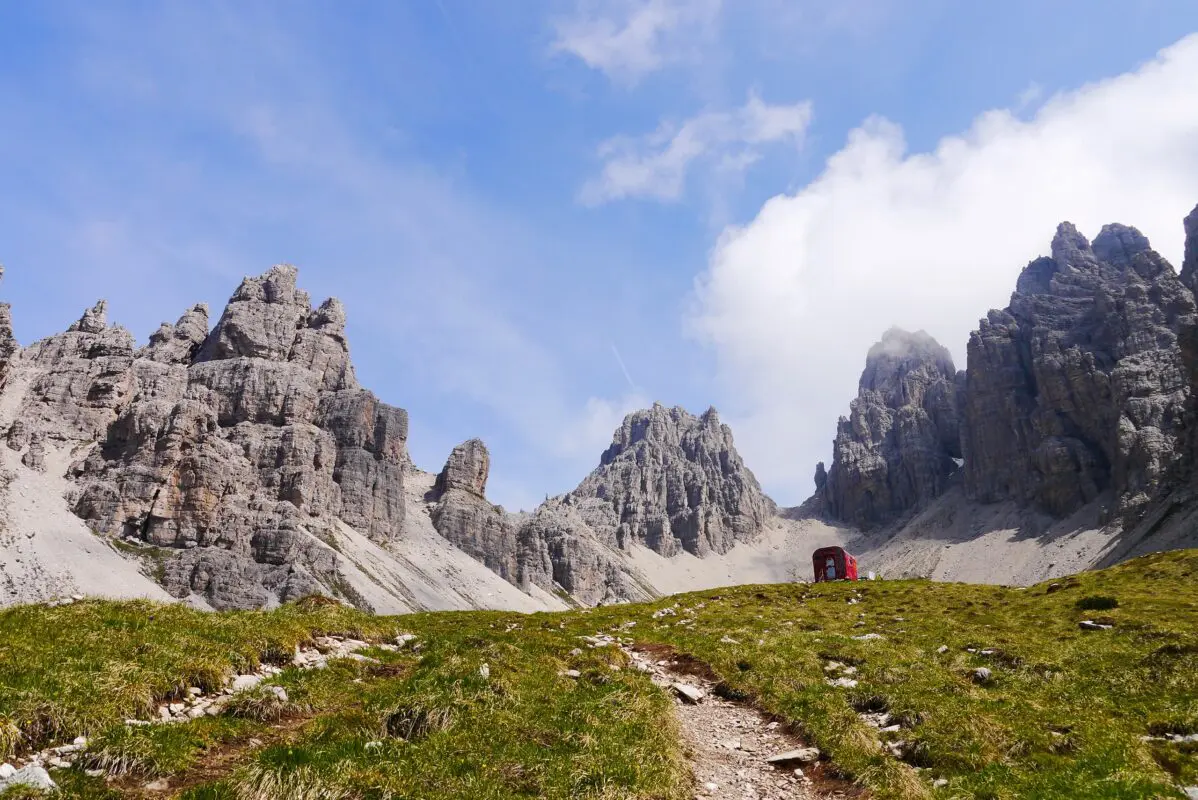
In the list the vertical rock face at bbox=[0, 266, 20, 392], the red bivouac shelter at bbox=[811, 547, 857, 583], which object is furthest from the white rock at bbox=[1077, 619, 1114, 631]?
the vertical rock face at bbox=[0, 266, 20, 392]

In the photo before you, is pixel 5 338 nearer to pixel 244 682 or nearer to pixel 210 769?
pixel 244 682

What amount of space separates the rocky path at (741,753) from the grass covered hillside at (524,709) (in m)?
0.48

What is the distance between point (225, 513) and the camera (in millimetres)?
187750

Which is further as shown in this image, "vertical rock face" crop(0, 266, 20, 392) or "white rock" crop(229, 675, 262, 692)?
"vertical rock face" crop(0, 266, 20, 392)

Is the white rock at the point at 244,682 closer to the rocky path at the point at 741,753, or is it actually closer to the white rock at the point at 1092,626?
the rocky path at the point at 741,753

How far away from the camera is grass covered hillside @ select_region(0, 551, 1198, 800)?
1294 cm

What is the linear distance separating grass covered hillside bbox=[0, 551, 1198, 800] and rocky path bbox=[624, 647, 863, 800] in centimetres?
48

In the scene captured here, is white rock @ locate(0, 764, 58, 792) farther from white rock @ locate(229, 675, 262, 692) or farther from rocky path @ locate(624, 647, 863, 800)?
rocky path @ locate(624, 647, 863, 800)

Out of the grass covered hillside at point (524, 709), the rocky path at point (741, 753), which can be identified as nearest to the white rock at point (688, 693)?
the rocky path at point (741, 753)

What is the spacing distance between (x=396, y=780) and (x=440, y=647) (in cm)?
1366

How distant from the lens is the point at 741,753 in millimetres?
18453

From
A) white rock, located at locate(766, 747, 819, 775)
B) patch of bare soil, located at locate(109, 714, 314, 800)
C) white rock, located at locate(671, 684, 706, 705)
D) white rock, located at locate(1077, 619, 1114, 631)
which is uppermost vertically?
patch of bare soil, located at locate(109, 714, 314, 800)

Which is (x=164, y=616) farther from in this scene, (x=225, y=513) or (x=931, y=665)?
(x=225, y=513)

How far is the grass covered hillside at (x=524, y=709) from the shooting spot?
1294cm
